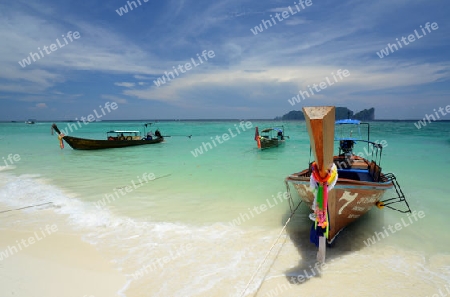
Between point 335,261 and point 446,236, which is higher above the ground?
point 335,261

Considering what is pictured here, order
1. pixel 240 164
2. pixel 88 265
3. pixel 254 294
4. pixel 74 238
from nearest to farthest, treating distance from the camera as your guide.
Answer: pixel 254 294 → pixel 88 265 → pixel 74 238 → pixel 240 164

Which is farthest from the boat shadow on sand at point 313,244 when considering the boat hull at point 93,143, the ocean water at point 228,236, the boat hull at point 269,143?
the boat hull at point 93,143

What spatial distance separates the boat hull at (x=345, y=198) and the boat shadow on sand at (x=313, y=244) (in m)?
0.33

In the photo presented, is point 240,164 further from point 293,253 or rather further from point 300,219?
point 293,253

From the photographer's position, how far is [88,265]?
487 cm

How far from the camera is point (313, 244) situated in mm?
5660

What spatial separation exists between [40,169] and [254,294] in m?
15.1

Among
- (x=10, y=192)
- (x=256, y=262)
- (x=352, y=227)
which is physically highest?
(x=10, y=192)

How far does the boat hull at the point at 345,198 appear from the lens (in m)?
5.23

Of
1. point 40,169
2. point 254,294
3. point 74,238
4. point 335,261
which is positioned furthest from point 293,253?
point 40,169

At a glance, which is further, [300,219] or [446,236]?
[300,219]

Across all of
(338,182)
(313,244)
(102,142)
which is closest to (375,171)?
(338,182)

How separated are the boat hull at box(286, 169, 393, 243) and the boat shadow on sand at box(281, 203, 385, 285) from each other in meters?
0.33

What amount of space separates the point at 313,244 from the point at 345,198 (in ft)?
4.05
